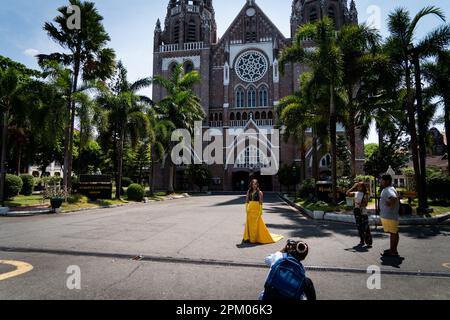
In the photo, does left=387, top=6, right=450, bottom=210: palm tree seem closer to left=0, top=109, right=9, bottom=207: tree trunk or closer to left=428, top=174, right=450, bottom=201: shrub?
left=428, top=174, right=450, bottom=201: shrub

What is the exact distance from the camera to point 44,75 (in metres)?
18.9

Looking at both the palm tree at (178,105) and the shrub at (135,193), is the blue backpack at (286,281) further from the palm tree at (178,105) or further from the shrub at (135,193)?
the palm tree at (178,105)

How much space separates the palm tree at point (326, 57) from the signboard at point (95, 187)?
48.4 ft

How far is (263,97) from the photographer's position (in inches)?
1890

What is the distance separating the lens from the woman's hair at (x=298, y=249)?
3201 millimetres

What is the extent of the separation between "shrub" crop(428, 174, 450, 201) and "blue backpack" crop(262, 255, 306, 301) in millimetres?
17864

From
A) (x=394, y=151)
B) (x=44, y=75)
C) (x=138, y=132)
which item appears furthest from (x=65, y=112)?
(x=394, y=151)

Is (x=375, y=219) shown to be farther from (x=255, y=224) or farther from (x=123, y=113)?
(x=123, y=113)

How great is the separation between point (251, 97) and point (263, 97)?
74.3 inches

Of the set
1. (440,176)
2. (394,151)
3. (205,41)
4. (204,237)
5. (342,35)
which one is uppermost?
(205,41)

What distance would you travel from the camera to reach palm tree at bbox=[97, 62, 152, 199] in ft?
78.0

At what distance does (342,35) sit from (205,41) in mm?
36480

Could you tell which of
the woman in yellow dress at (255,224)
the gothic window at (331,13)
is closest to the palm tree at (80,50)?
the woman in yellow dress at (255,224)

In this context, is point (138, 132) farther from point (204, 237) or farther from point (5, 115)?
point (204, 237)
